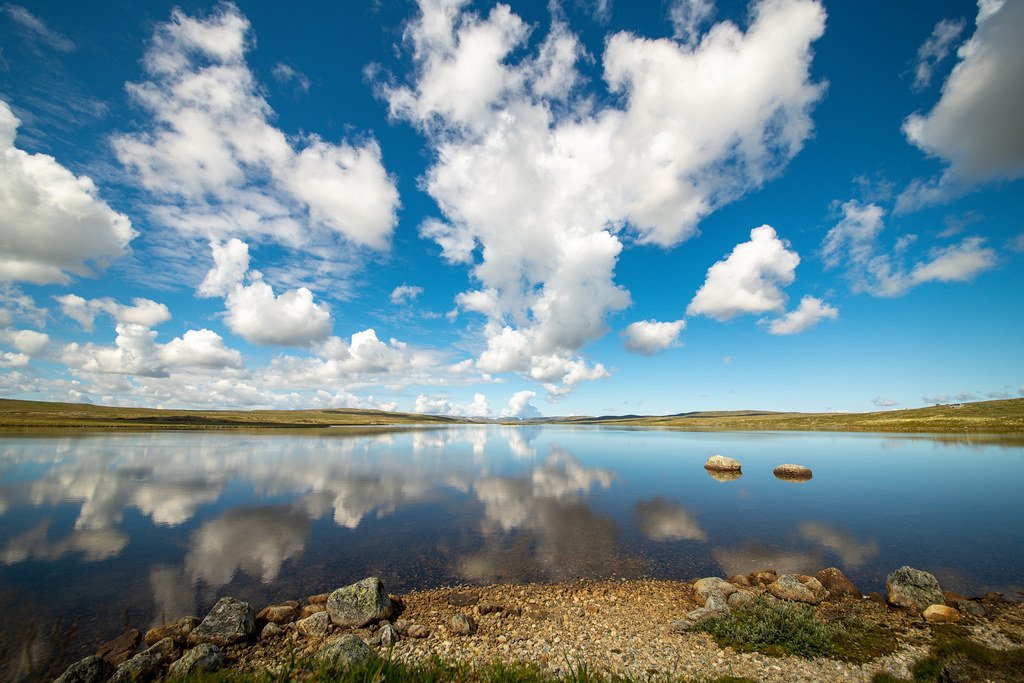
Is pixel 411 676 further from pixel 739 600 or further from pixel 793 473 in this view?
pixel 793 473

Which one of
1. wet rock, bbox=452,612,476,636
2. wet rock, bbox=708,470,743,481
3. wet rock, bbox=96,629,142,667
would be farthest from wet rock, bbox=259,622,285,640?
wet rock, bbox=708,470,743,481

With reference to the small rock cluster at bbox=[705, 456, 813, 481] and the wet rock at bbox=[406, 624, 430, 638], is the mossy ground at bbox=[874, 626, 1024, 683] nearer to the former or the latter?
the wet rock at bbox=[406, 624, 430, 638]

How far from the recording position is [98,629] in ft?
49.4

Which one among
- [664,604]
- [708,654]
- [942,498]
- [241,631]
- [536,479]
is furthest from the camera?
[536,479]

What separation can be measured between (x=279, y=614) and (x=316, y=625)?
214cm

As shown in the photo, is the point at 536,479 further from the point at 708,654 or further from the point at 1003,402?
the point at 1003,402

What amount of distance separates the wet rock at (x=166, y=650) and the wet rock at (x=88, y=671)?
1.01m

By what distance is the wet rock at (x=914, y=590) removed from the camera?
16.3m

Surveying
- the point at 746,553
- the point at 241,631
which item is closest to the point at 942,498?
the point at 746,553

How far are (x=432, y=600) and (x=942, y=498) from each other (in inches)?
2027

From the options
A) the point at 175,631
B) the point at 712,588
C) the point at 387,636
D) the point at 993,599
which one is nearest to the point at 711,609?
the point at 712,588

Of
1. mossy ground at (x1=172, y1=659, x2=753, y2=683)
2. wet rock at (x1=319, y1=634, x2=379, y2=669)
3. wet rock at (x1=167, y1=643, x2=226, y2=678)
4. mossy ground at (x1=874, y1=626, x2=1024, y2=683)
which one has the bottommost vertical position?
wet rock at (x1=167, y1=643, x2=226, y2=678)

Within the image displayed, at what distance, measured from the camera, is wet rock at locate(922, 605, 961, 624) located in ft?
49.3

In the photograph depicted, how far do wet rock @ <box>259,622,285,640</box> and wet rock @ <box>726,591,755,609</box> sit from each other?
59.9 ft
